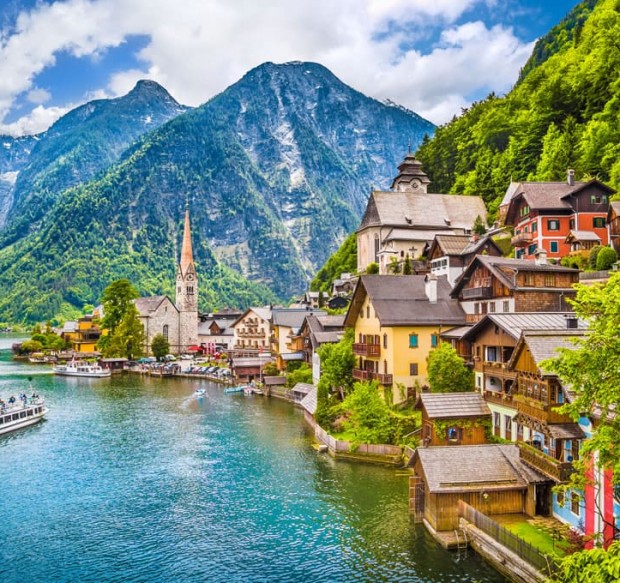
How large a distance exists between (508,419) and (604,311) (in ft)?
57.7

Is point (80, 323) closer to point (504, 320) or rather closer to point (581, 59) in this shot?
point (581, 59)

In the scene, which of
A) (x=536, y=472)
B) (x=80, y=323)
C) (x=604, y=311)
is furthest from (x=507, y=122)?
(x=80, y=323)

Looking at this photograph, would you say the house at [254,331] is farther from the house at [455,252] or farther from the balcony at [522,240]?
the balcony at [522,240]

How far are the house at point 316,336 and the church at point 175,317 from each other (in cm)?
6020

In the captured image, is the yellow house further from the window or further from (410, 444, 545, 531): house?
the window

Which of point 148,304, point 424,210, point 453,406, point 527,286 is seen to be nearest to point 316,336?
point 527,286

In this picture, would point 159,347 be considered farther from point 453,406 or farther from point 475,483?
point 475,483

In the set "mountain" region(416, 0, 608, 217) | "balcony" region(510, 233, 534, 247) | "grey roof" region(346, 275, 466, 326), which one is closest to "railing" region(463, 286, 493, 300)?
"grey roof" region(346, 275, 466, 326)

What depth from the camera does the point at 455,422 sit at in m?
34.6

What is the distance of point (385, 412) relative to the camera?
42.2 m

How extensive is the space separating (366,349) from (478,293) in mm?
10074

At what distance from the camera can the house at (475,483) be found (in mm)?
27344

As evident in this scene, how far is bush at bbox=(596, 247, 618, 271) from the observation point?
51.4 m

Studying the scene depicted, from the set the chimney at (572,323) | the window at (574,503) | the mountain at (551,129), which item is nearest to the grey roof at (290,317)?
the mountain at (551,129)
